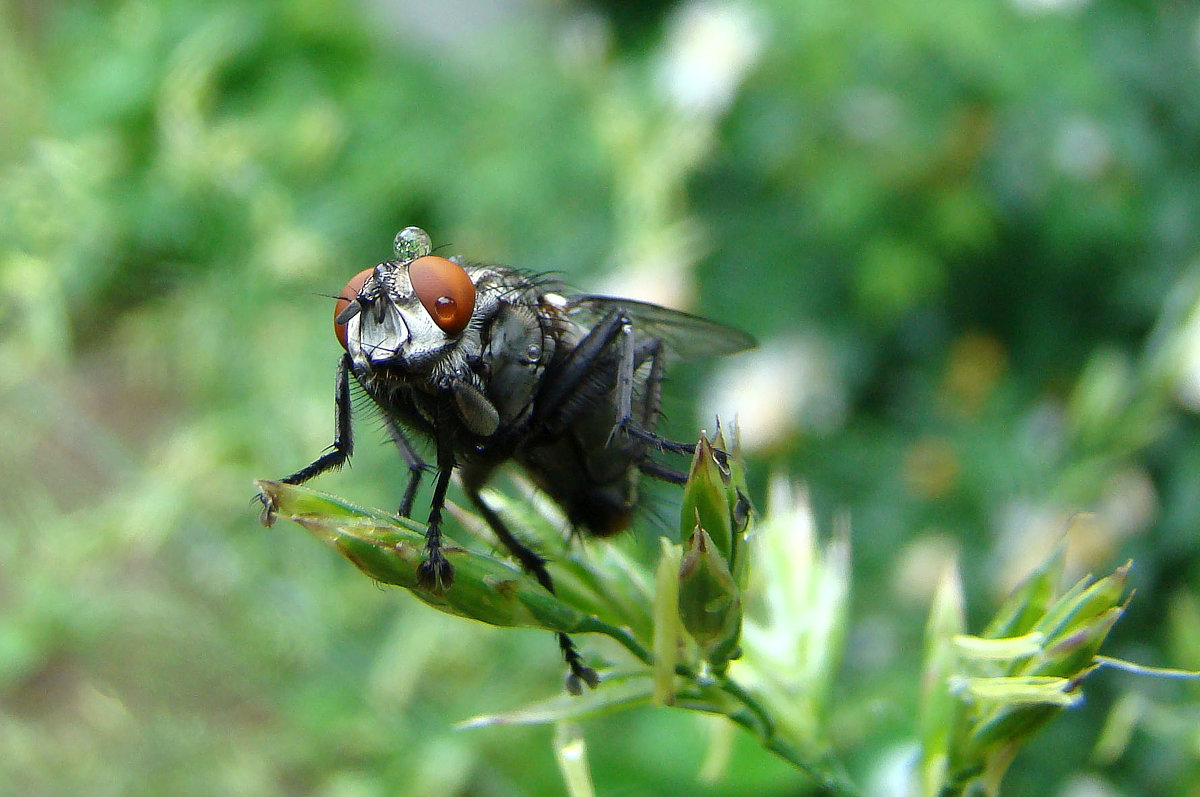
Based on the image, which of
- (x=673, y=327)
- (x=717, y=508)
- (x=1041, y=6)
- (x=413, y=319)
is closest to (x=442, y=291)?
(x=413, y=319)

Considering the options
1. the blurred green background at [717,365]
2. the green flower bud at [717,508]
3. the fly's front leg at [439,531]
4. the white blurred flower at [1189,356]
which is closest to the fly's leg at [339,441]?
the fly's front leg at [439,531]

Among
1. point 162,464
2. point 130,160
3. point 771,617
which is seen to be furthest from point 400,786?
point 130,160

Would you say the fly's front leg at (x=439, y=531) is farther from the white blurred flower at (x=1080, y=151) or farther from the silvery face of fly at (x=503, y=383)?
the white blurred flower at (x=1080, y=151)

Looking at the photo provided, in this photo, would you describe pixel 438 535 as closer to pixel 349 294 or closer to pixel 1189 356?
pixel 349 294

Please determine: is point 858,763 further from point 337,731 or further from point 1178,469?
point 337,731

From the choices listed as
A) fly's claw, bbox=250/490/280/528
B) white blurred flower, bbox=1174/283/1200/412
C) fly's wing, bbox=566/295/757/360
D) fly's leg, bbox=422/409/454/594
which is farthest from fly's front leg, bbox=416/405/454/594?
white blurred flower, bbox=1174/283/1200/412
